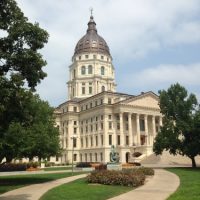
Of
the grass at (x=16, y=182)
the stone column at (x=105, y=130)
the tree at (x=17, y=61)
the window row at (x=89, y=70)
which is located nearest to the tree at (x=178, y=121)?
the grass at (x=16, y=182)

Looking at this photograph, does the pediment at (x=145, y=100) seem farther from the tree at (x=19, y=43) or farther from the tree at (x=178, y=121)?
the tree at (x=19, y=43)

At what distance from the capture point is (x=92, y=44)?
397ft

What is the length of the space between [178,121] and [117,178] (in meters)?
33.0

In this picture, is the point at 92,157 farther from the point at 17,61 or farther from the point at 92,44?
the point at 17,61

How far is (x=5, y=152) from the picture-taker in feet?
108

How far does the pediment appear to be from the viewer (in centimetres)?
9788

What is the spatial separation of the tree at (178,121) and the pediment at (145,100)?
33.8 meters

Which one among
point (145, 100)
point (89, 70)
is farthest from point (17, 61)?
point (89, 70)

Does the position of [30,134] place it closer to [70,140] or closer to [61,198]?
[61,198]

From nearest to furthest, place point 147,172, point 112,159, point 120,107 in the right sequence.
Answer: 1. point 147,172
2. point 112,159
3. point 120,107

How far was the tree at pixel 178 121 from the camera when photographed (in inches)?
2308

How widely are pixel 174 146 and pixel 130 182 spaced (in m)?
33.2

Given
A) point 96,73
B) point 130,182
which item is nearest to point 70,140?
point 96,73

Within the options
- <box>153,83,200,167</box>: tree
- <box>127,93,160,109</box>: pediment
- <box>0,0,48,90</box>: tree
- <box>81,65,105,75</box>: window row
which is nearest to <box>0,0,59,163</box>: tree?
<box>0,0,48,90</box>: tree
